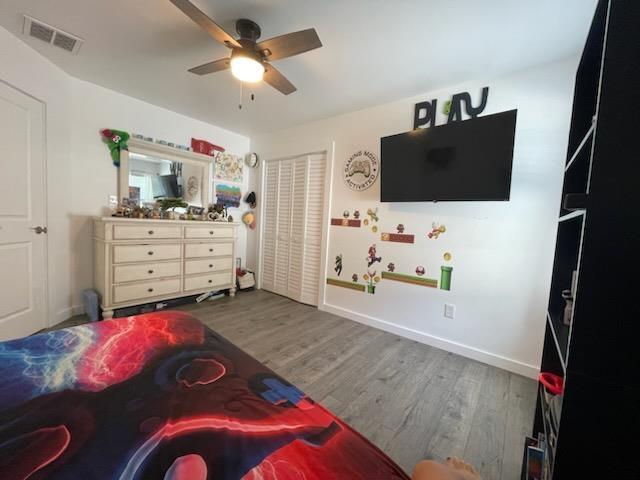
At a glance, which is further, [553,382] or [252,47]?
[252,47]

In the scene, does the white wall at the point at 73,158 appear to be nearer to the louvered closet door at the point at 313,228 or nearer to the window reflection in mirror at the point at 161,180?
the window reflection in mirror at the point at 161,180

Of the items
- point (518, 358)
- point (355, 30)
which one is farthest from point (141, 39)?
point (518, 358)

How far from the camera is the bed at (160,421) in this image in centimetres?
55

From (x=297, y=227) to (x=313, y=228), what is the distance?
0.28 meters

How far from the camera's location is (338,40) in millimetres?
1772

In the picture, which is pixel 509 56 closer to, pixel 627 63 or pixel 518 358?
pixel 627 63

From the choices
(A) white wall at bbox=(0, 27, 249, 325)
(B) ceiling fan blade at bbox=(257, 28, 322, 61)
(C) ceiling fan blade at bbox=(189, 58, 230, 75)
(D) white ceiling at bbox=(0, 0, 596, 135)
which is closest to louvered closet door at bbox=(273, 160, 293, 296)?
(D) white ceiling at bbox=(0, 0, 596, 135)

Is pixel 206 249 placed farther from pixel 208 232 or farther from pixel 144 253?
pixel 144 253

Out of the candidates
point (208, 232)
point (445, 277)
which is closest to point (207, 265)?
point (208, 232)

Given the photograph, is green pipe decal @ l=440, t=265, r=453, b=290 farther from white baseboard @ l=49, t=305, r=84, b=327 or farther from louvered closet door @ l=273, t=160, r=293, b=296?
white baseboard @ l=49, t=305, r=84, b=327

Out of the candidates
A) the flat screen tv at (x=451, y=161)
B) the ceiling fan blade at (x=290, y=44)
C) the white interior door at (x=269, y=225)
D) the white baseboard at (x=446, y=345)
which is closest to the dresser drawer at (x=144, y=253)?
the white interior door at (x=269, y=225)

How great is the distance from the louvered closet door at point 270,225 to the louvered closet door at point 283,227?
7 cm

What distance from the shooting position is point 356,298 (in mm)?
2955

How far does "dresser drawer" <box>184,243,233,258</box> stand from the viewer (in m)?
3.06
